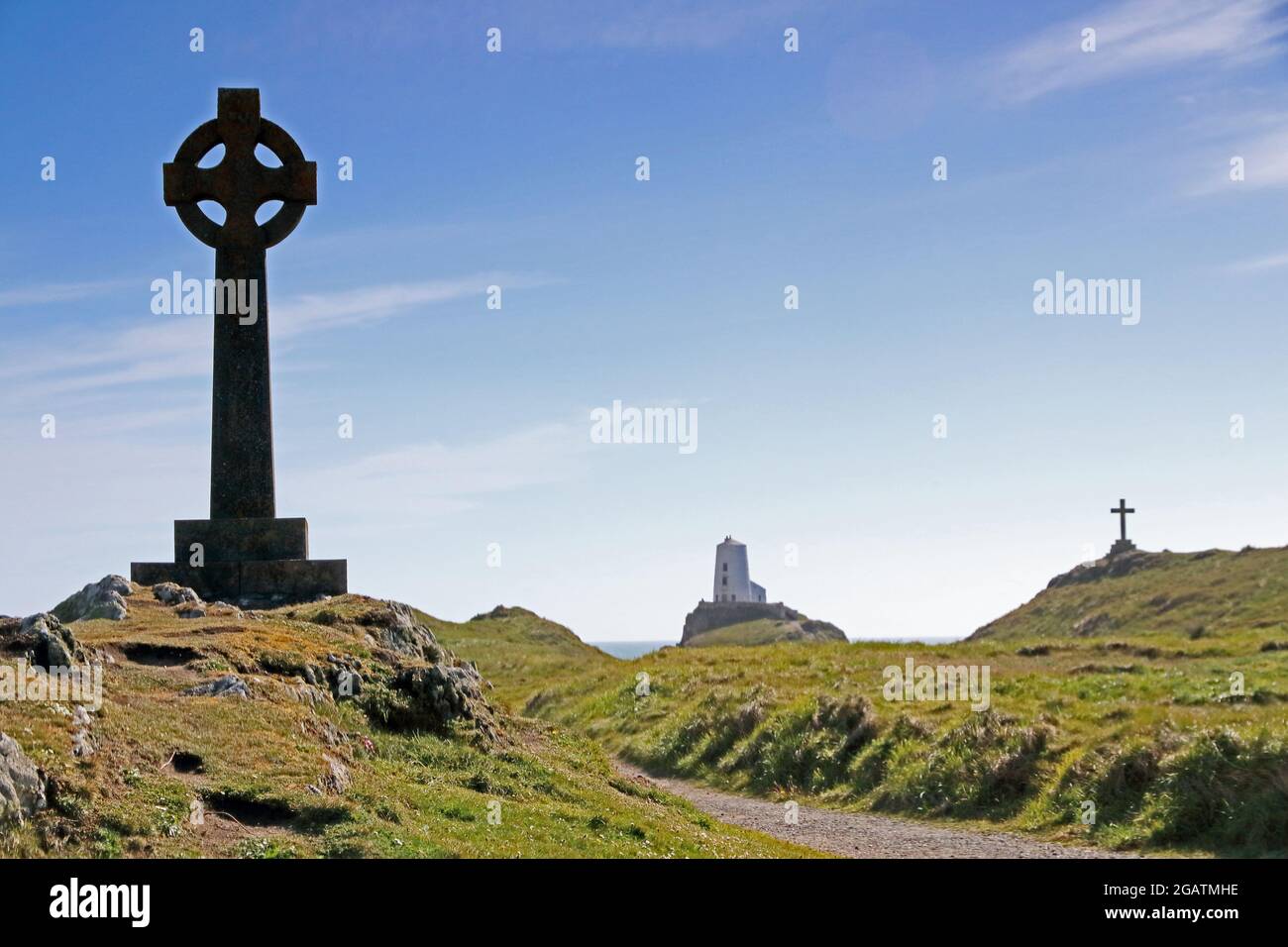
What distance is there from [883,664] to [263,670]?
22.2 metres

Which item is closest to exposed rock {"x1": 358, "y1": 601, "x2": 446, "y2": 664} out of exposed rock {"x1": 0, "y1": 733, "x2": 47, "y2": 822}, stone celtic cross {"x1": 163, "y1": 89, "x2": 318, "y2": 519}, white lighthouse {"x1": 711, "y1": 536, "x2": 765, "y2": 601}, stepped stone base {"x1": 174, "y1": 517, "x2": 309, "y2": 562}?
stepped stone base {"x1": 174, "y1": 517, "x2": 309, "y2": 562}

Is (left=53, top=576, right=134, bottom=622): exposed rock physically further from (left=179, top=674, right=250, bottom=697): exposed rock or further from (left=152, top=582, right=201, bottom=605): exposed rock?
(left=179, top=674, right=250, bottom=697): exposed rock

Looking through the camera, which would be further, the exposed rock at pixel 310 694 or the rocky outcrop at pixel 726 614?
the rocky outcrop at pixel 726 614

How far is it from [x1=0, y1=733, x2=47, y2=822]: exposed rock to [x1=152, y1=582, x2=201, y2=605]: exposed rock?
1119 centimetres

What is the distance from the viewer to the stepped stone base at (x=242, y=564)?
23172 millimetres

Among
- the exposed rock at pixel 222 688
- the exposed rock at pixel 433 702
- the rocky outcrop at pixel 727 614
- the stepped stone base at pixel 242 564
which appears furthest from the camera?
the rocky outcrop at pixel 727 614

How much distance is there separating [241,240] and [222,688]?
1155cm

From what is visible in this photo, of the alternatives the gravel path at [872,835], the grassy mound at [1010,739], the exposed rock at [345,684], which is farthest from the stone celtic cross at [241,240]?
the grassy mound at [1010,739]

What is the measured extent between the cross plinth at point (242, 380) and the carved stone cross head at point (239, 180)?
0.8 inches

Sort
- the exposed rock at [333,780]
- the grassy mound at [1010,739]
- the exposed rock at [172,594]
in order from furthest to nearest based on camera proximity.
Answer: the exposed rock at [172,594]
the grassy mound at [1010,739]
the exposed rock at [333,780]

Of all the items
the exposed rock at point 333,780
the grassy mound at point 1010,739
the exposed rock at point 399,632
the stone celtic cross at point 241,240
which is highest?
the stone celtic cross at point 241,240

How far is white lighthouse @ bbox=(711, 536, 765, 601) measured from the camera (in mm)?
155875

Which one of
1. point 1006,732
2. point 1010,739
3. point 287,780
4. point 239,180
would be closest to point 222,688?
point 287,780

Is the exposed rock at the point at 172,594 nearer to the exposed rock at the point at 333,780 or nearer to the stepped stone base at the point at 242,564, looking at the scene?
the stepped stone base at the point at 242,564
